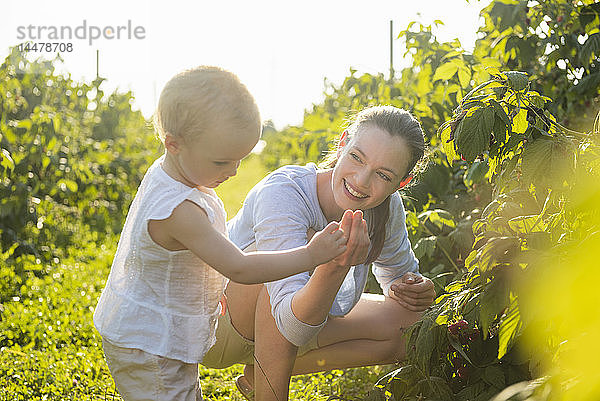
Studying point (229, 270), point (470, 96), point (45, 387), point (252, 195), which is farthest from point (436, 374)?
point (45, 387)

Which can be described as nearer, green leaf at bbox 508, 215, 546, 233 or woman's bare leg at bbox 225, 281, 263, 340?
green leaf at bbox 508, 215, 546, 233

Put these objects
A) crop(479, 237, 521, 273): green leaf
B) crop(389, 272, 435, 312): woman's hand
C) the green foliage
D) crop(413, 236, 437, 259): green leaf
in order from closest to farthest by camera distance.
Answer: crop(479, 237, 521, 273): green leaf → crop(389, 272, 435, 312): woman's hand → crop(413, 236, 437, 259): green leaf → the green foliage

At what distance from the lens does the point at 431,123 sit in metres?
3.21

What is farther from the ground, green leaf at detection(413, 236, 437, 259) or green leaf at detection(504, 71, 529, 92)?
green leaf at detection(504, 71, 529, 92)

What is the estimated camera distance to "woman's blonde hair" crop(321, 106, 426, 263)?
7.07 ft

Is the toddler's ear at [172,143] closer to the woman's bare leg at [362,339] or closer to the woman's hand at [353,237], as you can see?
the woman's hand at [353,237]

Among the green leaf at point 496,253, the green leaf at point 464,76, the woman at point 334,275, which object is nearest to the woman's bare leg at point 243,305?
the woman at point 334,275

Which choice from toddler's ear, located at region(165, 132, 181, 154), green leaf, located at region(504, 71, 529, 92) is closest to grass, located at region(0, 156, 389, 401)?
toddler's ear, located at region(165, 132, 181, 154)

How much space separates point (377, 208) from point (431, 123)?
1.03 metres

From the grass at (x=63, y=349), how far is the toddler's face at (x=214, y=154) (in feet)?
2.44

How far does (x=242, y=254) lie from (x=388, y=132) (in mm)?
673

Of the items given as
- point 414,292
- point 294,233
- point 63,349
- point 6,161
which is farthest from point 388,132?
point 6,161

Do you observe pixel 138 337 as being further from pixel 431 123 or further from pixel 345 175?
pixel 431 123

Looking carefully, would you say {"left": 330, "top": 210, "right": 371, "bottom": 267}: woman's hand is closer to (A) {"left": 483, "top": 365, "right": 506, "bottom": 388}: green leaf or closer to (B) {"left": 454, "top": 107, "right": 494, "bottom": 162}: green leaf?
(B) {"left": 454, "top": 107, "right": 494, "bottom": 162}: green leaf
